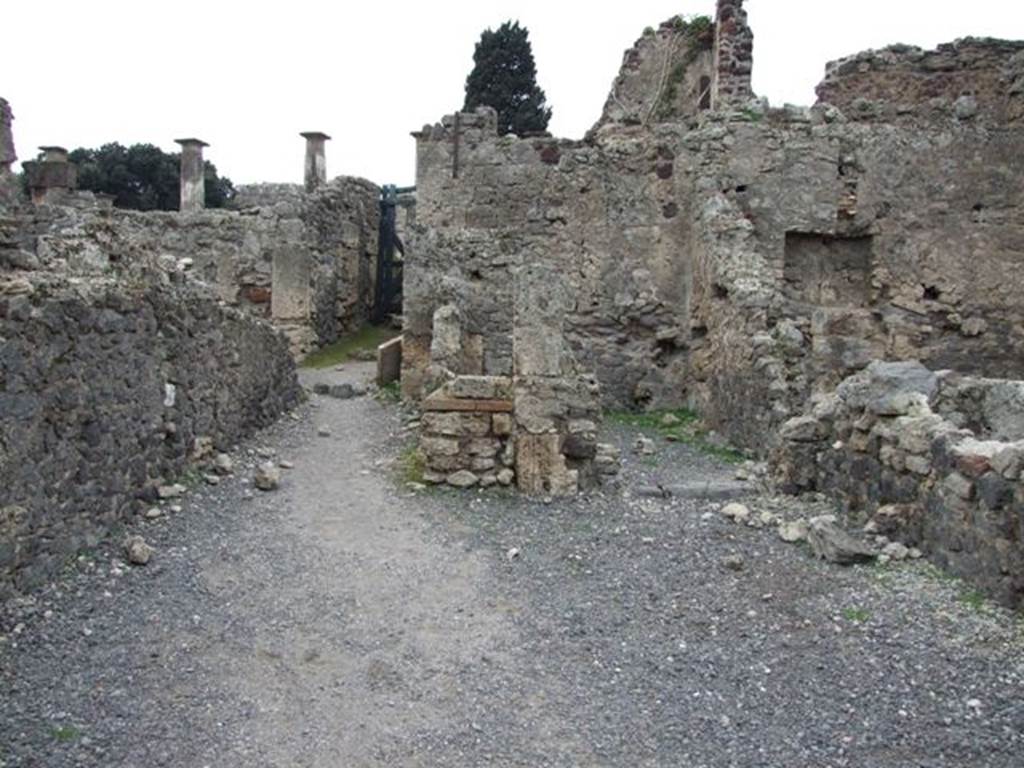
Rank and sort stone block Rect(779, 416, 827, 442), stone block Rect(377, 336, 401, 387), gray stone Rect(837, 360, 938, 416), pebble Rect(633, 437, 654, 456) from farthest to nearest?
stone block Rect(377, 336, 401, 387)
pebble Rect(633, 437, 654, 456)
stone block Rect(779, 416, 827, 442)
gray stone Rect(837, 360, 938, 416)

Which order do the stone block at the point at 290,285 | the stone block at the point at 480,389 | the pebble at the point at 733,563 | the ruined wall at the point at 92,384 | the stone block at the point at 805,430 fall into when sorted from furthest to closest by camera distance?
1. the stone block at the point at 290,285
2. the stone block at the point at 480,389
3. the stone block at the point at 805,430
4. the pebble at the point at 733,563
5. the ruined wall at the point at 92,384

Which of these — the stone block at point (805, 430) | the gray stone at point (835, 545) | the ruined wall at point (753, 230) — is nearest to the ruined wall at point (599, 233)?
the ruined wall at point (753, 230)

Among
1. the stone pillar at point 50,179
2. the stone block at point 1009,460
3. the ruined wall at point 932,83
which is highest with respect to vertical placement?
the ruined wall at point 932,83

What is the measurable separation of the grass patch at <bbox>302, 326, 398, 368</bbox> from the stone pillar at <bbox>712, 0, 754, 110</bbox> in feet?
24.5

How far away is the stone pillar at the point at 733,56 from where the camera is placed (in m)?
15.4

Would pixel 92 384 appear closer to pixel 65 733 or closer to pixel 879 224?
pixel 65 733

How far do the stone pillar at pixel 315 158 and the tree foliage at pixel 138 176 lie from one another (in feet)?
60.0

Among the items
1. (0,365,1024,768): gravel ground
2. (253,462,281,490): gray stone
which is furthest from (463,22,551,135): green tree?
(0,365,1024,768): gravel ground

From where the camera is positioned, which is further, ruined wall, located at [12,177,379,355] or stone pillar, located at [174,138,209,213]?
stone pillar, located at [174,138,209,213]

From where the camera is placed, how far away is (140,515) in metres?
7.12

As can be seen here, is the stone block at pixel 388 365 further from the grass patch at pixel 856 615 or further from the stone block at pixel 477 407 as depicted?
the grass patch at pixel 856 615

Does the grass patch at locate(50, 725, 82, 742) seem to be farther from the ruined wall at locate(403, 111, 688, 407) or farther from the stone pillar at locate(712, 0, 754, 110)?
the stone pillar at locate(712, 0, 754, 110)

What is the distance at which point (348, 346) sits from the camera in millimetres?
17594

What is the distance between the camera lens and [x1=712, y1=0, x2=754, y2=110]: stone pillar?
15430 millimetres
